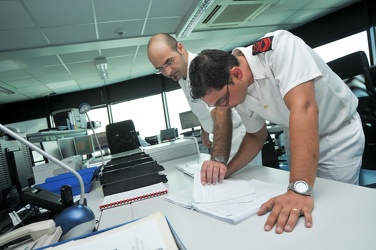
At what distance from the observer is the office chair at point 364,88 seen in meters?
1.61

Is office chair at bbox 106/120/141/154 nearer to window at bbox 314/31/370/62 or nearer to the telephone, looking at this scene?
the telephone

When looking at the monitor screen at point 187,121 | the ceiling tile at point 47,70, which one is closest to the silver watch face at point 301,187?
the monitor screen at point 187,121

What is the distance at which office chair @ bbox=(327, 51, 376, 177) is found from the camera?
1611 millimetres

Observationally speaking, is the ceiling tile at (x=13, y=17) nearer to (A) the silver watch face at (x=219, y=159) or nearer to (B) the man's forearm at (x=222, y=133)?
(B) the man's forearm at (x=222, y=133)

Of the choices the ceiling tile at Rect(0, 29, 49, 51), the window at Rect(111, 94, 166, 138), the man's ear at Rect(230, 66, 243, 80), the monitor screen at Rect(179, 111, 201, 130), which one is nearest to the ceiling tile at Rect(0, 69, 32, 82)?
the ceiling tile at Rect(0, 29, 49, 51)

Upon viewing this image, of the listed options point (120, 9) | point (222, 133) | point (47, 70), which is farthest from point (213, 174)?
point (47, 70)

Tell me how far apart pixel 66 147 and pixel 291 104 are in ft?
10.7

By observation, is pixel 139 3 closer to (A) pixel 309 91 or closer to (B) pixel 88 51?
(B) pixel 88 51

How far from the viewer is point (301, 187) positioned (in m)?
0.67

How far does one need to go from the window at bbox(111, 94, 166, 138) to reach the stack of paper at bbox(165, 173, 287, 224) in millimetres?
6505

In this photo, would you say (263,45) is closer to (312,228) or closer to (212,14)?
(312,228)

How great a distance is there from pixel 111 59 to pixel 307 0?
373cm

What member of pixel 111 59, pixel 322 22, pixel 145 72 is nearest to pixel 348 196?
pixel 111 59

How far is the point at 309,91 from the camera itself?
835 millimetres
